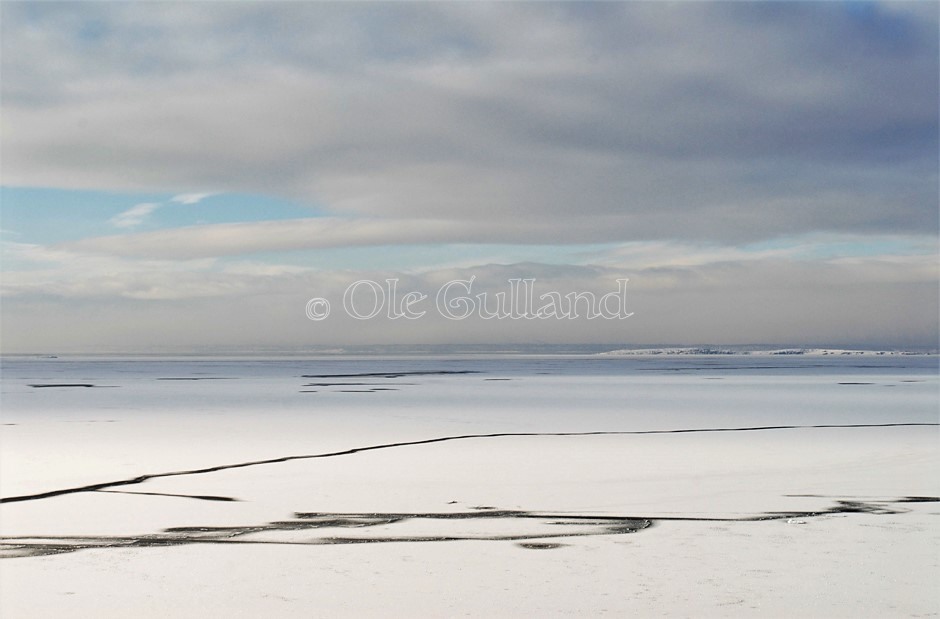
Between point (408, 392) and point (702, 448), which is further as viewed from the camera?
Answer: point (408, 392)

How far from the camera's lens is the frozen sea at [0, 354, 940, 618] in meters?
6.41

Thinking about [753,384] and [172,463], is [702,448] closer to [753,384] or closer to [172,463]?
[172,463]

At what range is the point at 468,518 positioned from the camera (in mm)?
8953

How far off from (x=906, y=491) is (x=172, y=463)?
8.71 m

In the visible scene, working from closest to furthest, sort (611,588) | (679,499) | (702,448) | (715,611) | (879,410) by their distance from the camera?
(715,611)
(611,588)
(679,499)
(702,448)
(879,410)

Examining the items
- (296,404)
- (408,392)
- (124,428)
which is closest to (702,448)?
(124,428)

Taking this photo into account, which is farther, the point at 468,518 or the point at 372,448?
the point at 372,448

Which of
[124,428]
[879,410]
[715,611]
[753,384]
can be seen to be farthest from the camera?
[753,384]

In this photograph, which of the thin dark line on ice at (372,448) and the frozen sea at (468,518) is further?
the thin dark line on ice at (372,448)

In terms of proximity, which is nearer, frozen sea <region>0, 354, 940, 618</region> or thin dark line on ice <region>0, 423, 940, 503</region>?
frozen sea <region>0, 354, 940, 618</region>

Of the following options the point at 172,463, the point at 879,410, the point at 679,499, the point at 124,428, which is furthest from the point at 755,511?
the point at 879,410

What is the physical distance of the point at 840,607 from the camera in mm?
6188

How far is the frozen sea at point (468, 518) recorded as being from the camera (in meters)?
6.41

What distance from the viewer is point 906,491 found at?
10.4 meters
